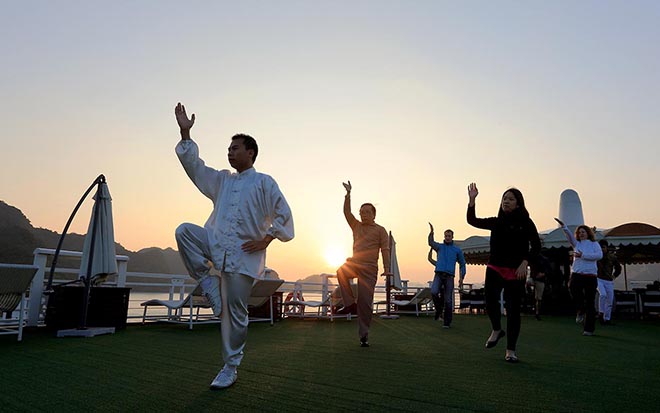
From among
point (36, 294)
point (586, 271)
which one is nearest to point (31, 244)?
point (36, 294)

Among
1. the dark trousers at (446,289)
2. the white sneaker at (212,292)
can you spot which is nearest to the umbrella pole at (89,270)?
the white sneaker at (212,292)

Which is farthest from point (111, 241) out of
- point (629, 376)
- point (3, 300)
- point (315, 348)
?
point (629, 376)

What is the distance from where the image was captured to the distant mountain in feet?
271

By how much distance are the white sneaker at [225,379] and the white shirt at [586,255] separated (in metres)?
6.31

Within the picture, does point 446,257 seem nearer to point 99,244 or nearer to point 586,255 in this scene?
point 586,255

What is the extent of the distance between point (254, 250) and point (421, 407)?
1.42 m

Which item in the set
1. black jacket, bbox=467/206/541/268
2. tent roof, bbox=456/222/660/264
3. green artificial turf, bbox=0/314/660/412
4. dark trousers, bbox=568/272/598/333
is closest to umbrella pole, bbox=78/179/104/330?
green artificial turf, bbox=0/314/660/412

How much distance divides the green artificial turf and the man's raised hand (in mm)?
1730

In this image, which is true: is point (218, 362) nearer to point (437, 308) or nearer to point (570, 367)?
point (570, 367)

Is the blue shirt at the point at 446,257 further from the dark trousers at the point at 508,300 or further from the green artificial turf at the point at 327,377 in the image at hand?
the dark trousers at the point at 508,300

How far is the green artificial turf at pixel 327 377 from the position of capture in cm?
241

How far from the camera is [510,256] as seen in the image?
4.37 m

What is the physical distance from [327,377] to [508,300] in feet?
7.12

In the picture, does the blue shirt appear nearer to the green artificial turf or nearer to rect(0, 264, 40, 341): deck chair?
the green artificial turf
